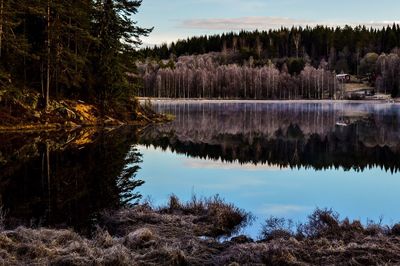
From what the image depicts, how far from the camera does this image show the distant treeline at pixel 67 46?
39.5 m

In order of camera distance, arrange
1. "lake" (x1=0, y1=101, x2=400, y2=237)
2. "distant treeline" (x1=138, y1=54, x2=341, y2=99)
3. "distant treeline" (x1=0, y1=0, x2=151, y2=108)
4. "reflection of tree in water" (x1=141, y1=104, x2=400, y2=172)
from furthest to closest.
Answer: "distant treeline" (x1=138, y1=54, x2=341, y2=99)
"distant treeline" (x1=0, y1=0, x2=151, y2=108)
"reflection of tree in water" (x1=141, y1=104, x2=400, y2=172)
"lake" (x1=0, y1=101, x2=400, y2=237)

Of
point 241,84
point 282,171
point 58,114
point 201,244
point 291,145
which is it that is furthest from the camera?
point 241,84

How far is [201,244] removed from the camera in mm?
11406

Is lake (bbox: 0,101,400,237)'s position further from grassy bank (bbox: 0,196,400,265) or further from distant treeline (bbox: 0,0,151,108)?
distant treeline (bbox: 0,0,151,108)

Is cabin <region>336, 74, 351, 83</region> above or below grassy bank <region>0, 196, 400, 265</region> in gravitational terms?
above

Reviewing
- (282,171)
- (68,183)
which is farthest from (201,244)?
(282,171)

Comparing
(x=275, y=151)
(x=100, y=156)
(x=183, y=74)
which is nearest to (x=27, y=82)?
(x=100, y=156)

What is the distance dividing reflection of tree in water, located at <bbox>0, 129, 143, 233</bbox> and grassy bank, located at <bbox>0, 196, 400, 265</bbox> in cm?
170

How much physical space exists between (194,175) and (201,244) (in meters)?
11.5

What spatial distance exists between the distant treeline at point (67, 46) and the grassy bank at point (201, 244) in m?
26.6

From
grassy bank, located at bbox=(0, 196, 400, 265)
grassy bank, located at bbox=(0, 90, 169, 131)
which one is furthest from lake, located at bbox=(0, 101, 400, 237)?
grassy bank, located at bbox=(0, 90, 169, 131)

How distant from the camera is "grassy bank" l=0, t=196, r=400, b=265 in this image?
9781mm

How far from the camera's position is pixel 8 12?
1421 inches

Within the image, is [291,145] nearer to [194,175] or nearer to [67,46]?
[194,175]
